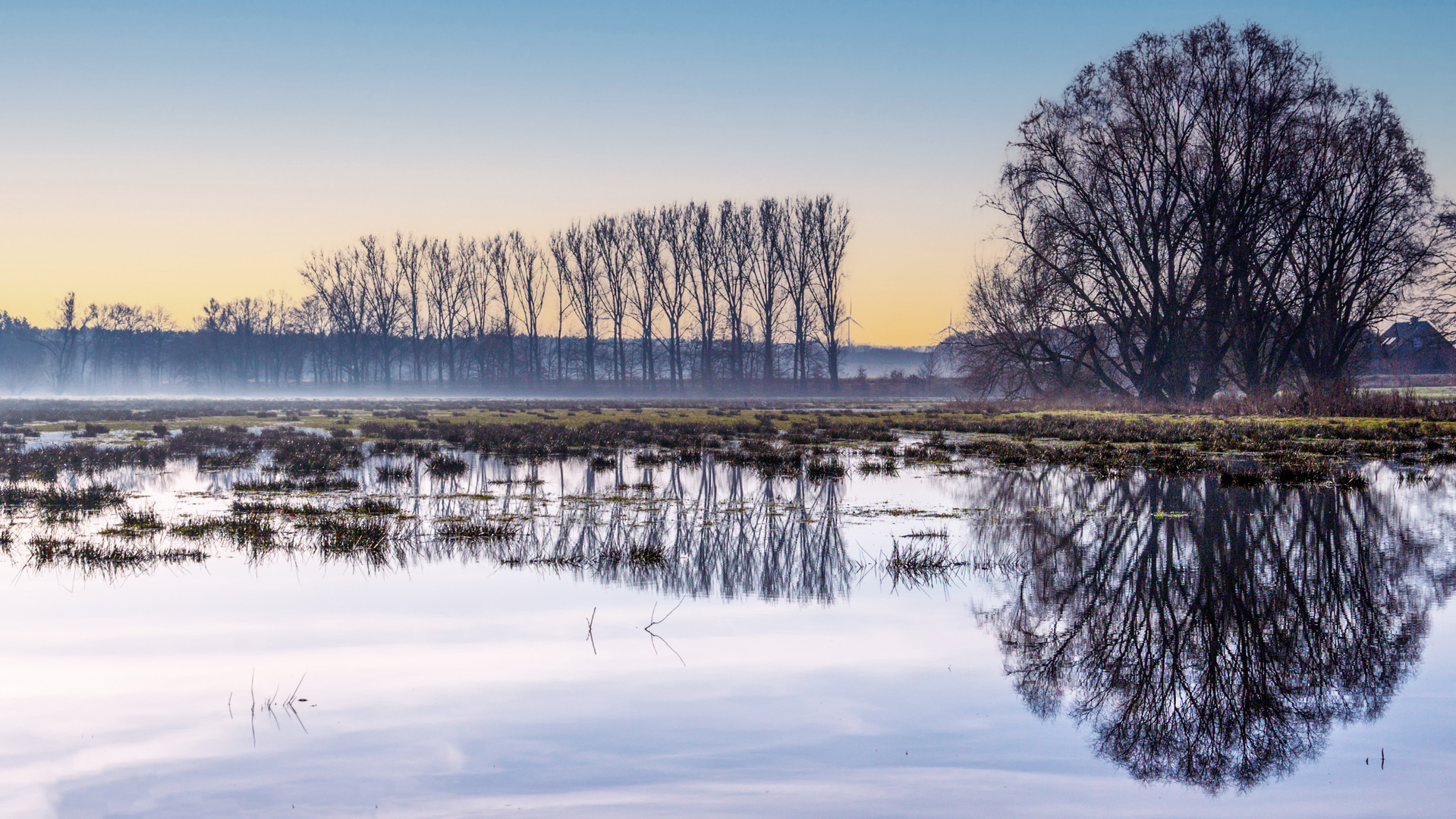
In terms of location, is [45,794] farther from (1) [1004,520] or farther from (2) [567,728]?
(1) [1004,520]

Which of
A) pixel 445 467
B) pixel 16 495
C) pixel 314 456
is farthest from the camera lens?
pixel 314 456

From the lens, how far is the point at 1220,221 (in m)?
37.5

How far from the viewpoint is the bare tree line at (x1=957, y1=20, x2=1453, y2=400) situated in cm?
3628

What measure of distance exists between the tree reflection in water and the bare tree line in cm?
2660

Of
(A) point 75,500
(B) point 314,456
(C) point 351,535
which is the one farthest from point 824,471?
(A) point 75,500

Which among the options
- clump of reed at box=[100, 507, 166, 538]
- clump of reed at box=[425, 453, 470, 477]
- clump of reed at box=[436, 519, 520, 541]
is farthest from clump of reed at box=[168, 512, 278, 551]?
clump of reed at box=[425, 453, 470, 477]

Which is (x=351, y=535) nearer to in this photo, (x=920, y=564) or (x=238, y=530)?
(x=238, y=530)

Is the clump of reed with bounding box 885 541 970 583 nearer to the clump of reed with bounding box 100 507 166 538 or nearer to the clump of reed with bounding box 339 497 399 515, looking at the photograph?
the clump of reed with bounding box 339 497 399 515

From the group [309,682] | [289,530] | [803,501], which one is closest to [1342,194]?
[803,501]

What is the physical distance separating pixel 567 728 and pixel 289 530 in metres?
8.01

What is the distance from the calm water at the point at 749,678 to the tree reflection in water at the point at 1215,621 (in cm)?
3

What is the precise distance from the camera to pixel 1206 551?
10.0 metres

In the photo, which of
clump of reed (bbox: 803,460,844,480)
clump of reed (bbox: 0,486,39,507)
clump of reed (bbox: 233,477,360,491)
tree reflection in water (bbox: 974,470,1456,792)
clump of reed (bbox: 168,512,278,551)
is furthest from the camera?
clump of reed (bbox: 803,460,844,480)

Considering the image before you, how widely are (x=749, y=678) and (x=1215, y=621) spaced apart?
3.55 meters
